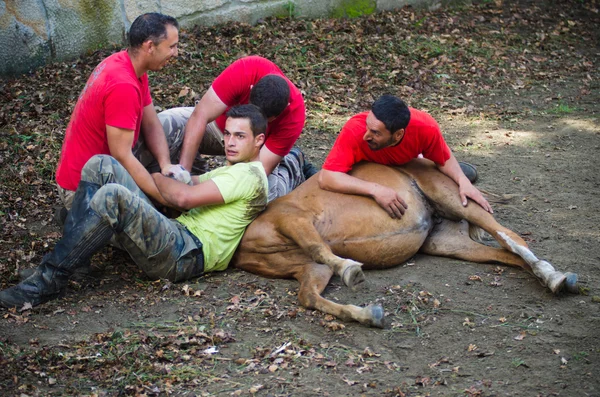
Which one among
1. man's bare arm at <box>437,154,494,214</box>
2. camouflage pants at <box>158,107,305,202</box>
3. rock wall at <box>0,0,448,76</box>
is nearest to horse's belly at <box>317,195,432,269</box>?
man's bare arm at <box>437,154,494,214</box>

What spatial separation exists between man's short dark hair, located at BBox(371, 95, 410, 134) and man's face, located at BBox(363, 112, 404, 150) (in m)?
0.04

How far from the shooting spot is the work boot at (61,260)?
4.43 meters

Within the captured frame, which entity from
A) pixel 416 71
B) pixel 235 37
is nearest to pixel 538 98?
pixel 416 71

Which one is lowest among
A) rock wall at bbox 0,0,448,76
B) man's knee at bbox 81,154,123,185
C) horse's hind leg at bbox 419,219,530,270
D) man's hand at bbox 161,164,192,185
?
horse's hind leg at bbox 419,219,530,270

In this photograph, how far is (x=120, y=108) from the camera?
4.72 m

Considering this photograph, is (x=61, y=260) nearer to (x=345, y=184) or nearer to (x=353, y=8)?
(x=345, y=184)

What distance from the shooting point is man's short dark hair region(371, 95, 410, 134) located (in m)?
5.04

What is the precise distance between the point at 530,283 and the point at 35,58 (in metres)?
6.14

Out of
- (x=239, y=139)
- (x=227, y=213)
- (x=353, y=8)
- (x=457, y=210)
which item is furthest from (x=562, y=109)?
(x=227, y=213)

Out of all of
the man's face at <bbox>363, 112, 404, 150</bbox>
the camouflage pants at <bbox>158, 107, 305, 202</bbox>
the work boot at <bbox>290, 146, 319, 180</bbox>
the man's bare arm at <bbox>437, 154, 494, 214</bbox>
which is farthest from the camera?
the work boot at <bbox>290, 146, 319, 180</bbox>

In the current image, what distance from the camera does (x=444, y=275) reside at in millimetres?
→ 5086

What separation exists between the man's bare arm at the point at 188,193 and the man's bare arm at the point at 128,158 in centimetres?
6

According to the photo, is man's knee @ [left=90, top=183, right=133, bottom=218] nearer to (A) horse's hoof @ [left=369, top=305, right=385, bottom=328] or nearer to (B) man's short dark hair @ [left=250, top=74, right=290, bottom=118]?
(B) man's short dark hair @ [left=250, top=74, right=290, bottom=118]

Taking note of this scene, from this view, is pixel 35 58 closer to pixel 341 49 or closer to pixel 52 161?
pixel 52 161
